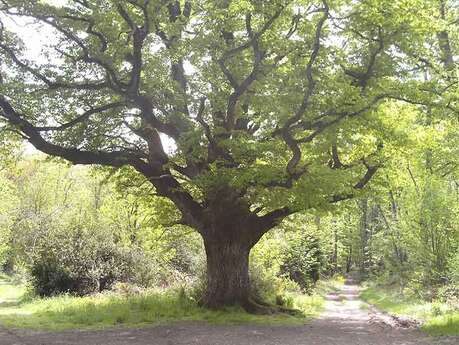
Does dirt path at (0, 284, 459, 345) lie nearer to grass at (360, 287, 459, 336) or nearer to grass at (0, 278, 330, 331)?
grass at (360, 287, 459, 336)

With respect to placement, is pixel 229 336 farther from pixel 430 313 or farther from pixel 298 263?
pixel 298 263

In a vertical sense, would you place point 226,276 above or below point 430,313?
above

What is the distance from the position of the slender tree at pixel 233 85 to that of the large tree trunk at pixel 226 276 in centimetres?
12

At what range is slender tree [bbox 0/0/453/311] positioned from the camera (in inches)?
522

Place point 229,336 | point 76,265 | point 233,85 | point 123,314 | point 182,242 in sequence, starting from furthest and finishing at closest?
point 182,242 → point 76,265 → point 123,314 → point 233,85 → point 229,336

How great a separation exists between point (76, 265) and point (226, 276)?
8.83 metres

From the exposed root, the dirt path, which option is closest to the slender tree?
the exposed root

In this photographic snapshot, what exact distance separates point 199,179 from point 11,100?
5.92 metres

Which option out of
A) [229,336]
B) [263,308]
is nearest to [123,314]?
[263,308]

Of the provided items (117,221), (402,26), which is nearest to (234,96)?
(402,26)

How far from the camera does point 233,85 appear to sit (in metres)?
14.0

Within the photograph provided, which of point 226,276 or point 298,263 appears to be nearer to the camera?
point 226,276

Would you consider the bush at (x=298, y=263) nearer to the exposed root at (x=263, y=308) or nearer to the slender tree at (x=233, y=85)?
the exposed root at (x=263, y=308)

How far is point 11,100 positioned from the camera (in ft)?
48.4
